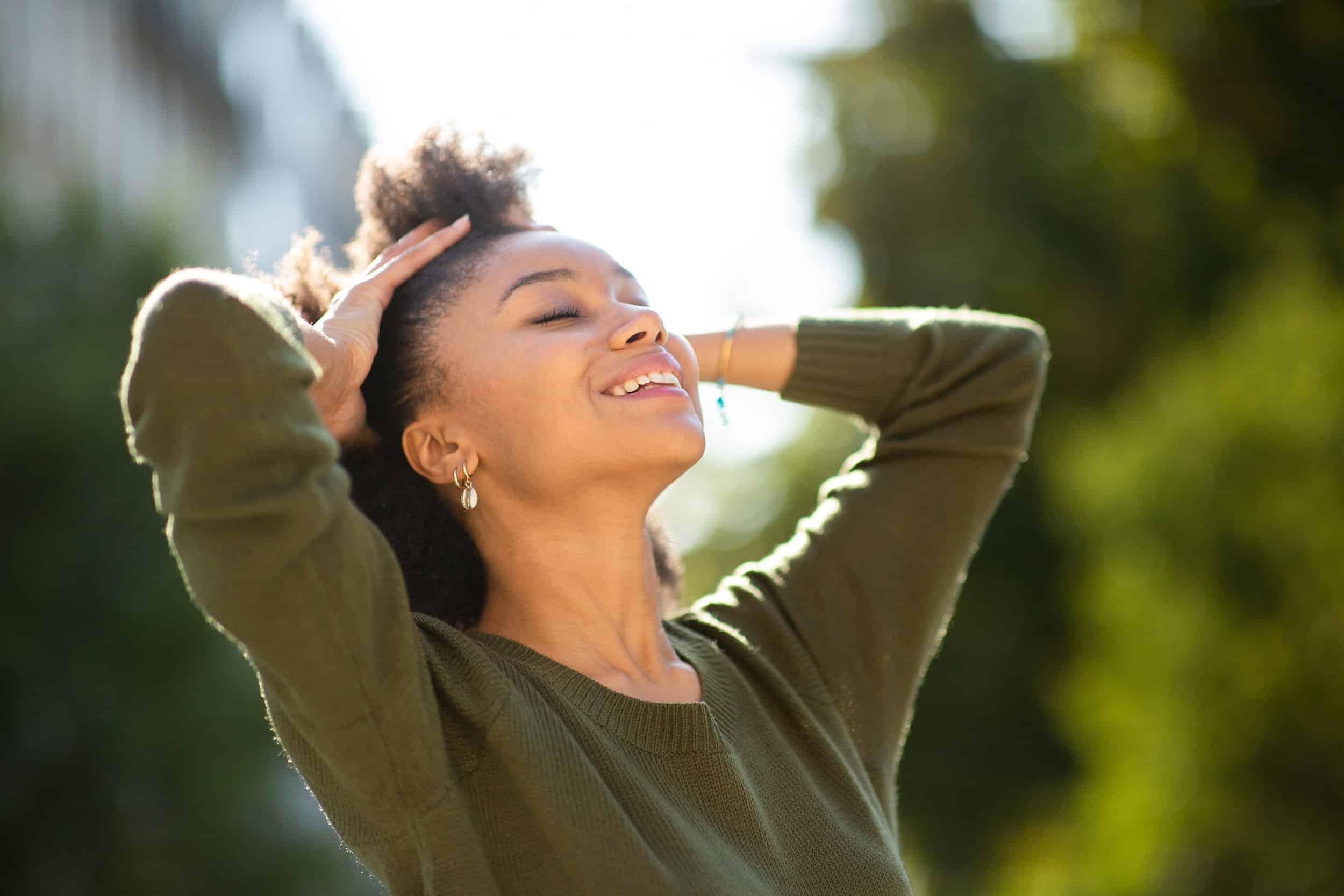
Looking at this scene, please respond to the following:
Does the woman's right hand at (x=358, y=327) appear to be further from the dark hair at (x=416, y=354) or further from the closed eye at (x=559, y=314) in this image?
the closed eye at (x=559, y=314)

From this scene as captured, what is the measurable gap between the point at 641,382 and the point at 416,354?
41 centimetres

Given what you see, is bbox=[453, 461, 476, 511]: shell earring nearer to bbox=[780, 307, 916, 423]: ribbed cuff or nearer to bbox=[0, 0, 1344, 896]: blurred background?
bbox=[780, 307, 916, 423]: ribbed cuff

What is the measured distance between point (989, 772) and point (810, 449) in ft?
11.5

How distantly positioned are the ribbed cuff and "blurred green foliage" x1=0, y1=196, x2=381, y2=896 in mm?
7553

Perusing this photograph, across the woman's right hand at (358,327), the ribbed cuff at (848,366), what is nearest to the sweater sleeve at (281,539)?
the woman's right hand at (358,327)

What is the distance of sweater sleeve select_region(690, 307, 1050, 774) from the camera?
235 cm

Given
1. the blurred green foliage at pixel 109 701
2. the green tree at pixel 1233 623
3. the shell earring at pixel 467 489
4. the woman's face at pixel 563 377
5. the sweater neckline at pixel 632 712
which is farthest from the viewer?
the blurred green foliage at pixel 109 701

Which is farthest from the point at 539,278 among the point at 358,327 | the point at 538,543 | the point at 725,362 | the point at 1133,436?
the point at 1133,436

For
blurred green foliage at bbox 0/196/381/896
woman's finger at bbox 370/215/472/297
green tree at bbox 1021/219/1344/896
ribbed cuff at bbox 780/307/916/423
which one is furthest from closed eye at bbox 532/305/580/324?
blurred green foliage at bbox 0/196/381/896

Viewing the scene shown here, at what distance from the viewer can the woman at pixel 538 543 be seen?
151cm

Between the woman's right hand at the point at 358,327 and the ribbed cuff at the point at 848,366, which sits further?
the ribbed cuff at the point at 848,366

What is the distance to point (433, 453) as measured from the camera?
88.4 inches

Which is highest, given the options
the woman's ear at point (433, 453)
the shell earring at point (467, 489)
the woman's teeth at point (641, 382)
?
the woman's teeth at point (641, 382)

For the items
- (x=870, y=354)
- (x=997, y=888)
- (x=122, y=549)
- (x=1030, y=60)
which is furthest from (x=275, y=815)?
(x=1030, y=60)
